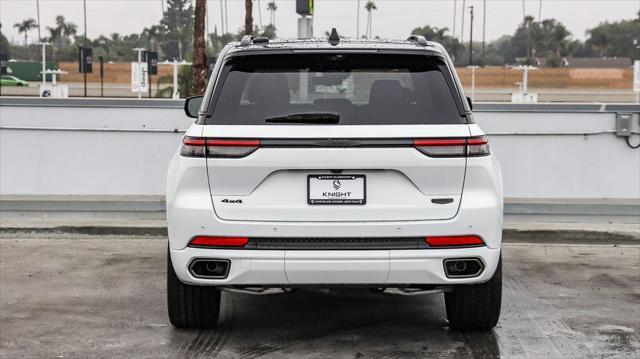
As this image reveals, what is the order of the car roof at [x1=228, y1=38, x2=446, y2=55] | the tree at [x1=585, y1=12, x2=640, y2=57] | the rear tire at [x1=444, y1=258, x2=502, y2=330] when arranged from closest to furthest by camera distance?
the car roof at [x1=228, y1=38, x2=446, y2=55] < the rear tire at [x1=444, y1=258, x2=502, y2=330] < the tree at [x1=585, y1=12, x2=640, y2=57]

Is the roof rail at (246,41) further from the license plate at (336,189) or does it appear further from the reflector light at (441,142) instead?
the reflector light at (441,142)

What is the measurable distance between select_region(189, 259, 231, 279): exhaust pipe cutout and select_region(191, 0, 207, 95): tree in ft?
54.4

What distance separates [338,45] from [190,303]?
1863 millimetres

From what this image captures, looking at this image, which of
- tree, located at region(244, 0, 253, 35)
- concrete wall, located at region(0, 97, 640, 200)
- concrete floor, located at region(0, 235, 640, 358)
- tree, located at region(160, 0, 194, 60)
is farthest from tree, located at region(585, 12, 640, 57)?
concrete floor, located at region(0, 235, 640, 358)

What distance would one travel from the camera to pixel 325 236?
5.48 meters

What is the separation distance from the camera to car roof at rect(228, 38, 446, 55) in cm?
582

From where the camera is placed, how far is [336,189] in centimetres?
550

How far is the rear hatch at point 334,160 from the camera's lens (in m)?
5.46

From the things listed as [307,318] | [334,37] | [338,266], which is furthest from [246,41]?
[307,318]

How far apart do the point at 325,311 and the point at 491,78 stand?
75159 millimetres

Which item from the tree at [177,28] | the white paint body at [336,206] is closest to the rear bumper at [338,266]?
the white paint body at [336,206]

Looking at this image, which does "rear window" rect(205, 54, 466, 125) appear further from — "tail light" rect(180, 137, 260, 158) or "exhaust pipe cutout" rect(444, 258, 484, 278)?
"exhaust pipe cutout" rect(444, 258, 484, 278)

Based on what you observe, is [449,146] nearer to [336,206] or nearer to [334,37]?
[336,206]

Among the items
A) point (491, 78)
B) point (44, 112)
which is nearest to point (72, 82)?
point (491, 78)
